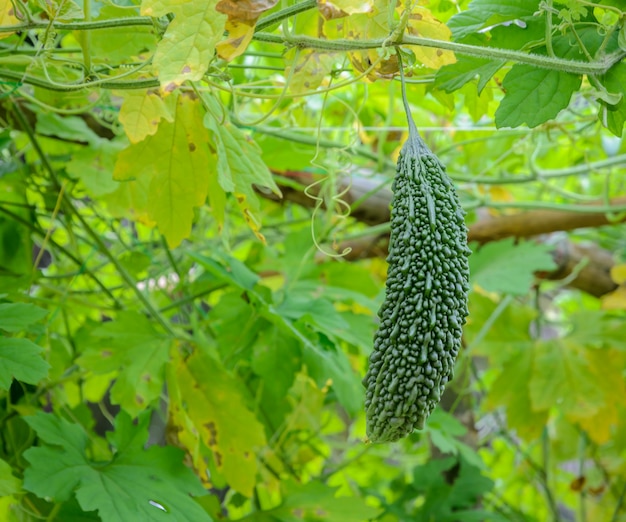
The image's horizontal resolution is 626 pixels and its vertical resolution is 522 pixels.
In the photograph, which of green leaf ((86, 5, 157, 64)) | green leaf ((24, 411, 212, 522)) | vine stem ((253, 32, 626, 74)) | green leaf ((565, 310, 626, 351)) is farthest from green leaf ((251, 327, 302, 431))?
green leaf ((565, 310, 626, 351))

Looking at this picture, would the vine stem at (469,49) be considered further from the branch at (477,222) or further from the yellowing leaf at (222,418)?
the branch at (477,222)

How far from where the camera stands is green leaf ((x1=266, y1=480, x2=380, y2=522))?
1.20 m

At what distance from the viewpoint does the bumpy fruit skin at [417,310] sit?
1.92ft

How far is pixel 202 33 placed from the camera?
665mm

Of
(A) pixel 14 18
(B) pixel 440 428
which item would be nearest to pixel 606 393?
(B) pixel 440 428

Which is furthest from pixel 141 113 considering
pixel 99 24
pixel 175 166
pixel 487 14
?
pixel 487 14

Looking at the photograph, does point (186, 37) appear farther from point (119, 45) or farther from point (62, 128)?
point (62, 128)

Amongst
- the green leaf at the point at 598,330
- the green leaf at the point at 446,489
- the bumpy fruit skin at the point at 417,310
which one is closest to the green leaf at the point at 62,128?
the bumpy fruit skin at the point at 417,310

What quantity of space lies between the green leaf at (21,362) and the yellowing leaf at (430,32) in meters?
0.52

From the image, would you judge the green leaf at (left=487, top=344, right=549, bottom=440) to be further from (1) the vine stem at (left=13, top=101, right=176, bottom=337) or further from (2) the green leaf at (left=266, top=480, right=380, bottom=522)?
(1) the vine stem at (left=13, top=101, right=176, bottom=337)

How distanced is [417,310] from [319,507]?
0.73m

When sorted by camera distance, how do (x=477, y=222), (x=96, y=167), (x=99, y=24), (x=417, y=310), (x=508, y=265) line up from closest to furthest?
(x=417, y=310) → (x=99, y=24) → (x=96, y=167) → (x=508, y=265) → (x=477, y=222)

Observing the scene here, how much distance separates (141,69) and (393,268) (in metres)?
0.42

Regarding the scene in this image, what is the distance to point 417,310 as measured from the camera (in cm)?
59
